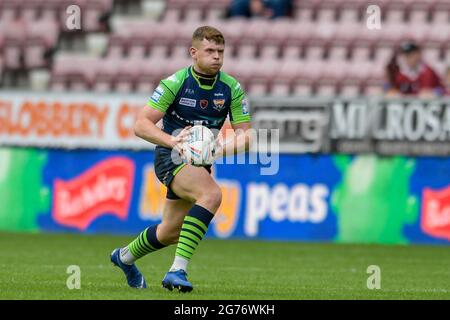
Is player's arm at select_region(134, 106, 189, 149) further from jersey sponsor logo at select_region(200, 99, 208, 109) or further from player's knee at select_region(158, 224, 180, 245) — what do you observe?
player's knee at select_region(158, 224, 180, 245)

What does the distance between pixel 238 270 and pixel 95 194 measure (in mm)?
6454

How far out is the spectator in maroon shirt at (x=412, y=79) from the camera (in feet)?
58.0

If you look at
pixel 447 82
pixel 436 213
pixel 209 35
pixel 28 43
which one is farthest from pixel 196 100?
pixel 28 43

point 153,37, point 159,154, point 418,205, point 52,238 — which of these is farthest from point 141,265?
point 153,37

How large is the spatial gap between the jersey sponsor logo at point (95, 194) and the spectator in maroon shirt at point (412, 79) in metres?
4.16

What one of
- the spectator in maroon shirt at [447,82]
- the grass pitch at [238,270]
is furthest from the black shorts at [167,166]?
the spectator in maroon shirt at [447,82]

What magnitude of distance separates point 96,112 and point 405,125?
4.92 m

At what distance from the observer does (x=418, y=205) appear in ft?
56.0

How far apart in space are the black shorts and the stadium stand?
11115 mm

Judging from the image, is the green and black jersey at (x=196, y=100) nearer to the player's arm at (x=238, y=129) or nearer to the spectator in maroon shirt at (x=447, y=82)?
the player's arm at (x=238, y=129)

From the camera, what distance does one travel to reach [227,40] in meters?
22.0

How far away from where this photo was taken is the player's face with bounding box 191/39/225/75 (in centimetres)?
923
